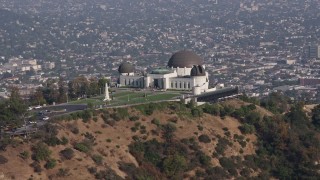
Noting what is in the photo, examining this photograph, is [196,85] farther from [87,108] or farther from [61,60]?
[61,60]

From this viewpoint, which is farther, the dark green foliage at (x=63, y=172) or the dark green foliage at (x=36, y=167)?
the dark green foliage at (x=63, y=172)

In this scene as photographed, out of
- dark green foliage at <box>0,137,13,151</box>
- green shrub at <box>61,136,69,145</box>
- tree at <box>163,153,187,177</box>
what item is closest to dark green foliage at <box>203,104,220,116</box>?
tree at <box>163,153,187,177</box>

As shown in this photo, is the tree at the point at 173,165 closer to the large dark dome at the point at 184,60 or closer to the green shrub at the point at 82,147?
the green shrub at the point at 82,147

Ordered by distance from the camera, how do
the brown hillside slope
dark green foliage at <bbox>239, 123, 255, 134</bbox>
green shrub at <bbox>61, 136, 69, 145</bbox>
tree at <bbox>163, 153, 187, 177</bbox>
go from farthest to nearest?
dark green foliage at <bbox>239, 123, 255, 134</bbox> → tree at <bbox>163, 153, 187, 177</bbox> → green shrub at <bbox>61, 136, 69, 145</bbox> → the brown hillside slope

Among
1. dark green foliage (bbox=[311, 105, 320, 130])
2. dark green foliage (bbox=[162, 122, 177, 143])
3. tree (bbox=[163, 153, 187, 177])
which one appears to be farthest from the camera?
dark green foliage (bbox=[311, 105, 320, 130])

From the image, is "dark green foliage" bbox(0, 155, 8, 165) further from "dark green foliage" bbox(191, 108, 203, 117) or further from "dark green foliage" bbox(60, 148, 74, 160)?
"dark green foliage" bbox(191, 108, 203, 117)

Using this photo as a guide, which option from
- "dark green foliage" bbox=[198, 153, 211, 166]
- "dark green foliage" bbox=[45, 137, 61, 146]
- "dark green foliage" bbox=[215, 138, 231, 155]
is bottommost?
"dark green foliage" bbox=[198, 153, 211, 166]

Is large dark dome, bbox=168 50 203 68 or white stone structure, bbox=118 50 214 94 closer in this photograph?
white stone structure, bbox=118 50 214 94

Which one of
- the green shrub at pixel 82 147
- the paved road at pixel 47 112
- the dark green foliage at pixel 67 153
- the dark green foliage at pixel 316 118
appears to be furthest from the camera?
the dark green foliage at pixel 316 118

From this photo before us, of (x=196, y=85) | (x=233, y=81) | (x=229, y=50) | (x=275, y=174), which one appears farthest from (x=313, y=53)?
(x=275, y=174)

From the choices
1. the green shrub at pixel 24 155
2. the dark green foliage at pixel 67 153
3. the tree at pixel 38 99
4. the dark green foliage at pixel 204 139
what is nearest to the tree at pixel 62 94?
the tree at pixel 38 99
